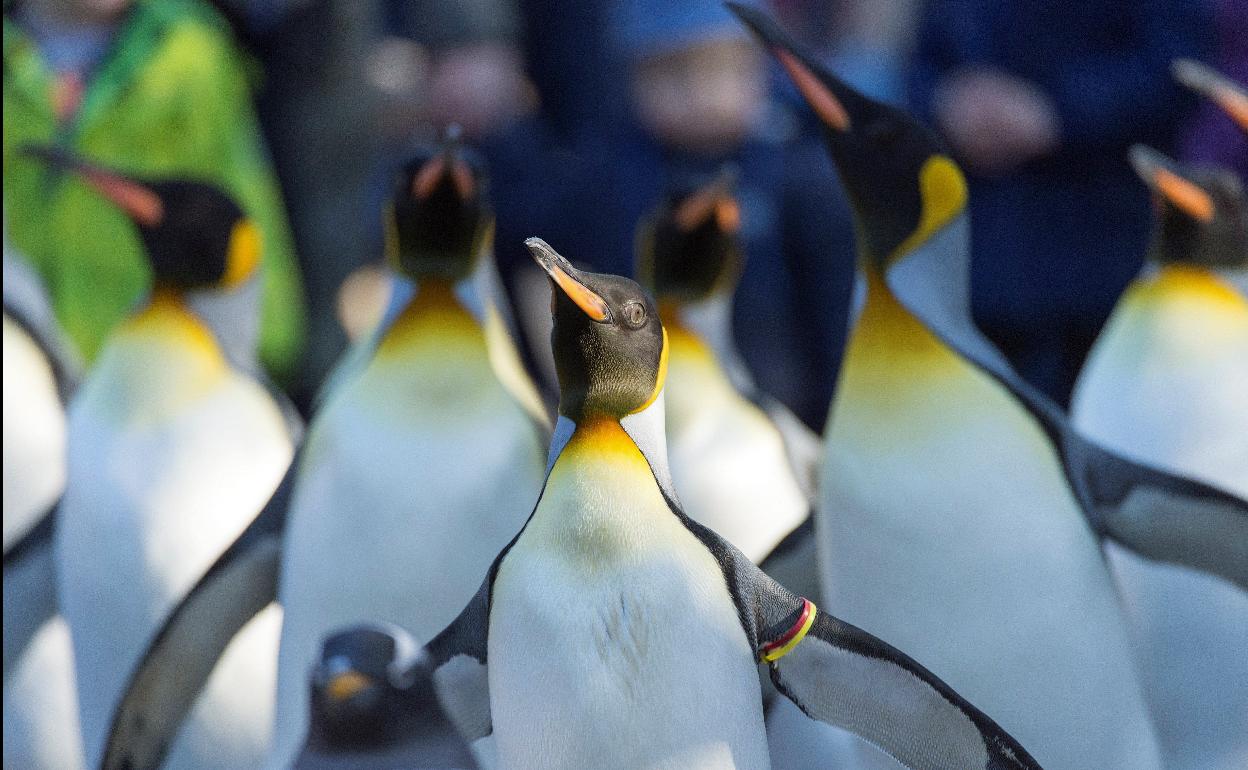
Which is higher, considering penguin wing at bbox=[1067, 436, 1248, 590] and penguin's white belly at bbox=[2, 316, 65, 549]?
penguin wing at bbox=[1067, 436, 1248, 590]

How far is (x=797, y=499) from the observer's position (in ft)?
7.09

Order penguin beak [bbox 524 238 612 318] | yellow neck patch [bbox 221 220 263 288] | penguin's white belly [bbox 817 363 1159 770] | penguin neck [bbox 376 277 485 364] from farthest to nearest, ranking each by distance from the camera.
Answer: yellow neck patch [bbox 221 220 263 288] → penguin neck [bbox 376 277 485 364] → penguin's white belly [bbox 817 363 1159 770] → penguin beak [bbox 524 238 612 318]

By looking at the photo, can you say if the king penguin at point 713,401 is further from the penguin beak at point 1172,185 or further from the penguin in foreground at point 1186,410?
the penguin beak at point 1172,185

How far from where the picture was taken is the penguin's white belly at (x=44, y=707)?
78.5 inches

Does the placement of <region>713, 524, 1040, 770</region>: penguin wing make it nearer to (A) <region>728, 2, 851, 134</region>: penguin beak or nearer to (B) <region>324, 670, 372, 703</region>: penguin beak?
(B) <region>324, 670, 372, 703</region>: penguin beak

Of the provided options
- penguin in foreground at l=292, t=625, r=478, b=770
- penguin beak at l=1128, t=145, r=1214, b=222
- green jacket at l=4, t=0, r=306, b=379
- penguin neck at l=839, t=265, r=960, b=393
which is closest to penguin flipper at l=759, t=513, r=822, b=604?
penguin neck at l=839, t=265, r=960, b=393

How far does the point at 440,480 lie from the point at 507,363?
227mm

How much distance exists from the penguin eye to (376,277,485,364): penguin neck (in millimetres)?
571

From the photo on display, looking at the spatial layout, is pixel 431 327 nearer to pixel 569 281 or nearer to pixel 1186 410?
pixel 569 281

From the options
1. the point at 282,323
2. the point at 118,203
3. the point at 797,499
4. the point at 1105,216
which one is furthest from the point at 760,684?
the point at 282,323

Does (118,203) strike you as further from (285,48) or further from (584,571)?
(285,48)

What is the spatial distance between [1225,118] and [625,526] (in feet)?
5.79

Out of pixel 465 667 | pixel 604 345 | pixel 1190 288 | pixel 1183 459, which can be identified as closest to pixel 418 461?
pixel 465 667

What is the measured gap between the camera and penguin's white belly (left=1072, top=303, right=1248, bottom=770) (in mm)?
1643
